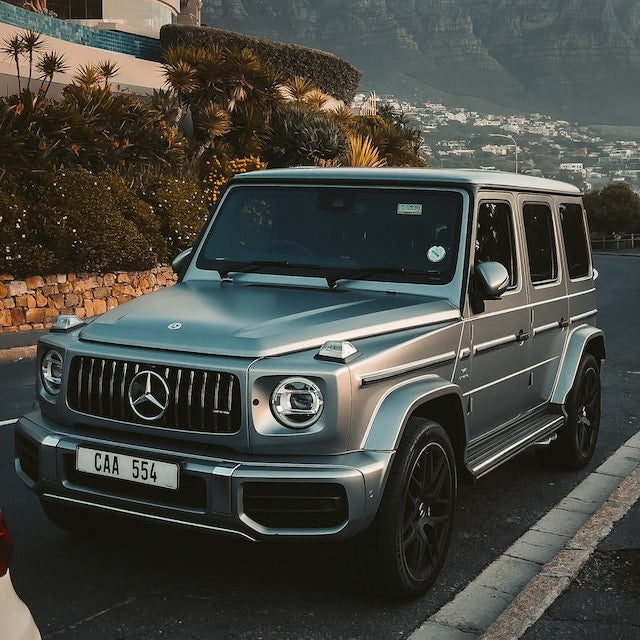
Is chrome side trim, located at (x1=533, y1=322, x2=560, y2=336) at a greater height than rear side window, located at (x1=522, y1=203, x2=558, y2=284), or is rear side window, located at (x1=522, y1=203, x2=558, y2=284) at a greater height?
rear side window, located at (x1=522, y1=203, x2=558, y2=284)

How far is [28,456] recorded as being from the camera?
4.91 meters

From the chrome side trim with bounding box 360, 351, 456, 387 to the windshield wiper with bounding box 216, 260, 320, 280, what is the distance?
2.94 ft

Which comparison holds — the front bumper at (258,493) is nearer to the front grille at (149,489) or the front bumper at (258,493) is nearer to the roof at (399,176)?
the front grille at (149,489)

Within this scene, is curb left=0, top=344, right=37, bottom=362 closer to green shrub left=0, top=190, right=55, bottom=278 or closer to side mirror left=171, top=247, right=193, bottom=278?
green shrub left=0, top=190, right=55, bottom=278

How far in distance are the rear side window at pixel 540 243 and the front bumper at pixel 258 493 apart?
2.49m

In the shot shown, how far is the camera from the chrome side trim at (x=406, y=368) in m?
4.53

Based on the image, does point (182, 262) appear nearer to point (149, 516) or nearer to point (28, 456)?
point (28, 456)

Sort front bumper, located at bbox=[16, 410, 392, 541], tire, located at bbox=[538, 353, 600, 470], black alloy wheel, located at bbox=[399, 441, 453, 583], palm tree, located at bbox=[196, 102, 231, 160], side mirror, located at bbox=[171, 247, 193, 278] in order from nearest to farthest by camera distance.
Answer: front bumper, located at bbox=[16, 410, 392, 541] < black alloy wheel, located at bbox=[399, 441, 453, 583] < side mirror, located at bbox=[171, 247, 193, 278] < tire, located at bbox=[538, 353, 600, 470] < palm tree, located at bbox=[196, 102, 231, 160]

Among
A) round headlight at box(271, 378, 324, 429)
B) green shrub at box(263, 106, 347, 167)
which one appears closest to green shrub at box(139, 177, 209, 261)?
green shrub at box(263, 106, 347, 167)

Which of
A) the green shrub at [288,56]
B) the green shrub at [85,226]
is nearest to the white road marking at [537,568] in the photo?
the green shrub at [85,226]

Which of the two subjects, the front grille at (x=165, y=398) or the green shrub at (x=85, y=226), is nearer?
the front grille at (x=165, y=398)

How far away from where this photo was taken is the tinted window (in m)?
5.85

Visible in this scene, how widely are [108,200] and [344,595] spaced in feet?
47.6

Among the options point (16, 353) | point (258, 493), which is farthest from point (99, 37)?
point (258, 493)
